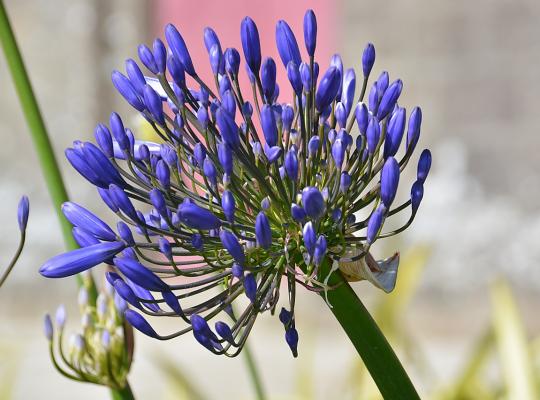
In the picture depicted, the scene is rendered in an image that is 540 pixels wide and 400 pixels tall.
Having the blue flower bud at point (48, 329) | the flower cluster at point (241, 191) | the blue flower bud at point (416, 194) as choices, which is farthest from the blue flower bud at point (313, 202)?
the blue flower bud at point (48, 329)

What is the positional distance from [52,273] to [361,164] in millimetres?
325

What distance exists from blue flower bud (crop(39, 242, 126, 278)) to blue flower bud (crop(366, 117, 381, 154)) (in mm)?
262

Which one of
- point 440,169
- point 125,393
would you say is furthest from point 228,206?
point 440,169

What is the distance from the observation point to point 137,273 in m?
0.93

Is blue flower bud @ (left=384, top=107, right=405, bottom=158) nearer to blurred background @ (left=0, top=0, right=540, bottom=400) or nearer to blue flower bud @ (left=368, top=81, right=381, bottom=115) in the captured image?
blue flower bud @ (left=368, top=81, right=381, bottom=115)

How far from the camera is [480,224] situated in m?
6.56

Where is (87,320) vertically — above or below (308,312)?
below

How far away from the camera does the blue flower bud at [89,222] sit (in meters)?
0.99

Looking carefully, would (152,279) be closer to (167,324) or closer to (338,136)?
(338,136)

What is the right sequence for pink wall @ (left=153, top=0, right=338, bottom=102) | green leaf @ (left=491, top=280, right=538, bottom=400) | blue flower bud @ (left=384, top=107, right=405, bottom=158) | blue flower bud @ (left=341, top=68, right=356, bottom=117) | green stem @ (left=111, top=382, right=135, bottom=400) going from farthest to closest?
pink wall @ (left=153, top=0, right=338, bottom=102) < green leaf @ (left=491, top=280, right=538, bottom=400) < green stem @ (left=111, top=382, right=135, bottom=400) < blue flower bud @ (left=341, top=68, right=356, bottom=117) < blue flower bud @ (left=384, top=107, right=405, bottom=158)

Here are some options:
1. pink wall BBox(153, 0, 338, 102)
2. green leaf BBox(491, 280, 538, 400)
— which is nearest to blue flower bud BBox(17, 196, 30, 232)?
green leaf BBox(491, 280, 538, 400)

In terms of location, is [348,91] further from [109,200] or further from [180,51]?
[109,200]

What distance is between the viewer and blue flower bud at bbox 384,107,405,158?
3.31 feet

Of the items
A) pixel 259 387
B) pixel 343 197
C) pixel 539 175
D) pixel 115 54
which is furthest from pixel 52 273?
pixel 115 54
